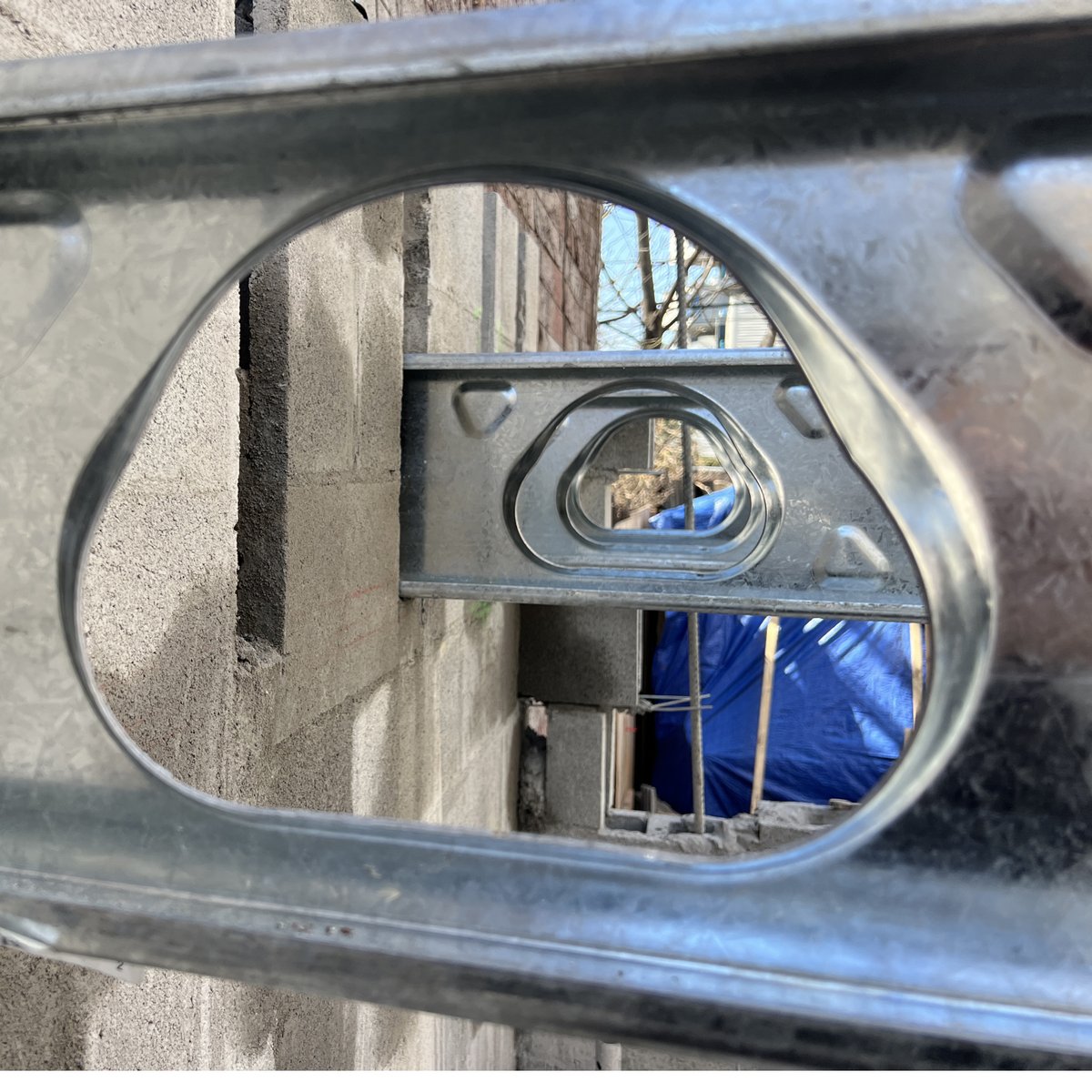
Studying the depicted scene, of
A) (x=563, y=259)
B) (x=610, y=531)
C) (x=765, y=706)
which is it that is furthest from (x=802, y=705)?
(x=610, y=531)

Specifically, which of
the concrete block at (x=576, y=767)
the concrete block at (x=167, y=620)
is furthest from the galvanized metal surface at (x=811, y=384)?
the concrete block at (x=576, y=767)

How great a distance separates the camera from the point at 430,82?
40cm

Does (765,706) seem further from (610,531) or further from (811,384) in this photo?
(811,384)

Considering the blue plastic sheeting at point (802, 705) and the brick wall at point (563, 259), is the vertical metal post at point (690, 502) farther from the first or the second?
the blue plastic sheeting at point (802, 705)

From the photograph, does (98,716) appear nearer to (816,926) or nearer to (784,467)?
(816,926)

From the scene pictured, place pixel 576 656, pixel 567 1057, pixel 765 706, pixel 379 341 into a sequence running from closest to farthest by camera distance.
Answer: pixel 379 341
pixel 576 656
pixel 567 1057
pixel 765 706

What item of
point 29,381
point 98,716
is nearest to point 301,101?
point 29,381

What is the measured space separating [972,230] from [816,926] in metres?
0.32

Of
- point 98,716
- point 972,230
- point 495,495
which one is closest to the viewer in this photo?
point 972,230

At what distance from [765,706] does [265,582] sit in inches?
215

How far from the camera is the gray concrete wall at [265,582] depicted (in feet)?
3.01

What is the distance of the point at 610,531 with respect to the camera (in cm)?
187

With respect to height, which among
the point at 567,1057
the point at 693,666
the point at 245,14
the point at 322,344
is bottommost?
the point at 567,1057

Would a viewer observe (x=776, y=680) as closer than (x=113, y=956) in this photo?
No
